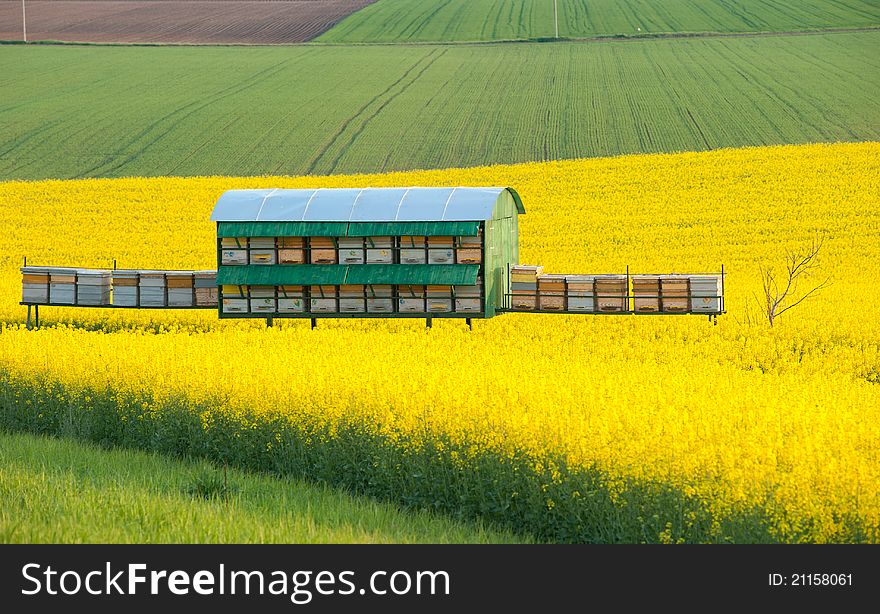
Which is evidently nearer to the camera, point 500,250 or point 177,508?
point 177,508

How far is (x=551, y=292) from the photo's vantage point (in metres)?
29.1

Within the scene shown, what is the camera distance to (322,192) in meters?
29.9

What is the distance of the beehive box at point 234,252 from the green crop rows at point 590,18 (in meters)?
76.9

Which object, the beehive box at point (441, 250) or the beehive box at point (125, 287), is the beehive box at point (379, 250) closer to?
the beehive box at point (441, 250)

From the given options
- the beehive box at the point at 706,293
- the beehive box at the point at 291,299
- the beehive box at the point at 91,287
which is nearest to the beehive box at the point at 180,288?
the beehive box at the point at 91,287

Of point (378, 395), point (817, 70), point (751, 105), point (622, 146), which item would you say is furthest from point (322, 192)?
point (817, 70)

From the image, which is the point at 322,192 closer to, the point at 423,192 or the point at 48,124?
the point at 423,192

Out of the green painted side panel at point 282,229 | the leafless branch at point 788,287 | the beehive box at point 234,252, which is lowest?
the leafless branch at point 788,287

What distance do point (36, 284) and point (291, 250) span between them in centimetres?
790

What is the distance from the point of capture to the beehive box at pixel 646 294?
93.1 ft

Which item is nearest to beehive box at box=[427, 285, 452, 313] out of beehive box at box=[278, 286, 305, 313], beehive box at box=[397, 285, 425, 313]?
beehive box at box=[397, 285, 425, 313]

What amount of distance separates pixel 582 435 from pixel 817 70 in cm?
7766

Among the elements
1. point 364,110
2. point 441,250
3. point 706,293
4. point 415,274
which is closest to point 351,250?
point 415,274

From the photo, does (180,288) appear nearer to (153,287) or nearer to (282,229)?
(153,287)
